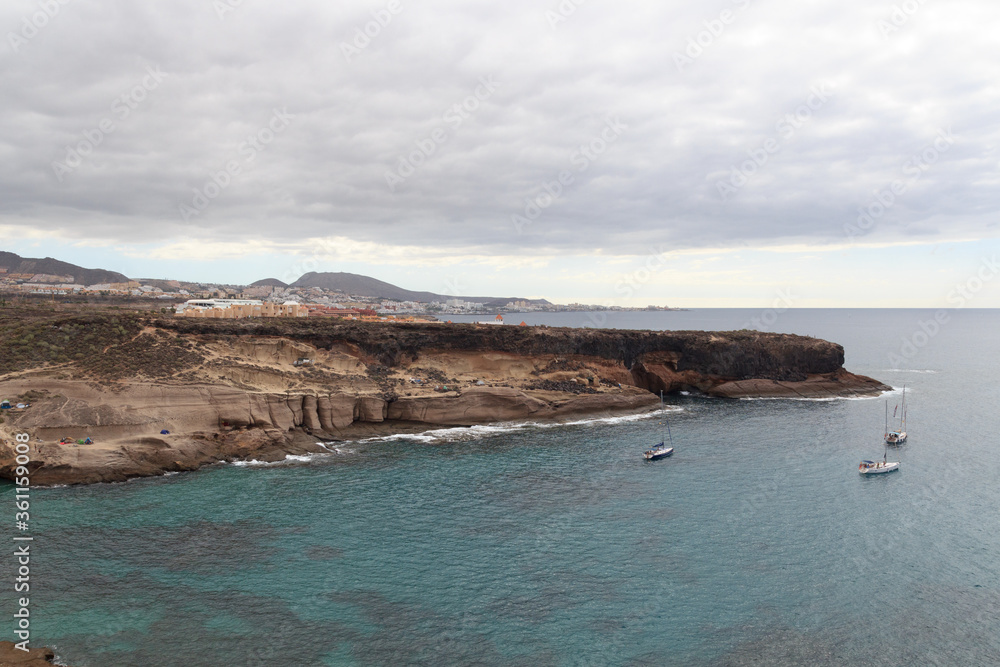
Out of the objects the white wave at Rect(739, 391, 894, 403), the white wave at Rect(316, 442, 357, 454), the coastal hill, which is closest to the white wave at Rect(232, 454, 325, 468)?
the coastal hill

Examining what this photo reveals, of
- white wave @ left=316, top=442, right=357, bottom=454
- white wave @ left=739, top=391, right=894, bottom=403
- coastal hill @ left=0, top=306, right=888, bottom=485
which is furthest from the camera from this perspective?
white wave @ left=739, top=391, right=894, bottom=403

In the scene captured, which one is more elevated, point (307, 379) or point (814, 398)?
point (307, 379)

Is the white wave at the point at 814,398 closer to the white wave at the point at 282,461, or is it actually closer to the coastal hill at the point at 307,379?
the coastal hill at the point at 307,379

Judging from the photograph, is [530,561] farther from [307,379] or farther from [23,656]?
[307,379]

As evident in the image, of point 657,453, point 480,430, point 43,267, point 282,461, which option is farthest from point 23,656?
point 43,267

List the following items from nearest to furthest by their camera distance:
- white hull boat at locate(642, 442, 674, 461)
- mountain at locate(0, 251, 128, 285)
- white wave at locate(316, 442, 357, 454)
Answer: white hull boat at locate(642, 442, 674, 461), white wave at locate(316, 442, 357, 454), mountain at locate(0, 251, 128, 285)

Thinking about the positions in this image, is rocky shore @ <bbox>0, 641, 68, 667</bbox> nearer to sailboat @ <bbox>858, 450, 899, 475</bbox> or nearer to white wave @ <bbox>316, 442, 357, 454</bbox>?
white wave @ <bbox>316, 442, 357, 454</bbox>

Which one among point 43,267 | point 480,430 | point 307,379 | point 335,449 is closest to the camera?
point 335,449
